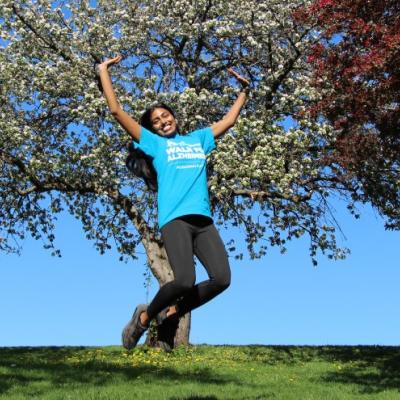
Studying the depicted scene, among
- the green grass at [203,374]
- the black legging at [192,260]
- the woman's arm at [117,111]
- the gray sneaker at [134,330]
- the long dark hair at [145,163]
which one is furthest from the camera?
the green grass at [203,374]

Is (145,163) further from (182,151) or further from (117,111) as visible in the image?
→ (117,111)

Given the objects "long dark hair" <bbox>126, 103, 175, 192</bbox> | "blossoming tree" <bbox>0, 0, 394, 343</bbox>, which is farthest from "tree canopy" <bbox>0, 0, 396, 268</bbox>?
"long dark hair" <bbox>126, 103, 175, 192</bbox>

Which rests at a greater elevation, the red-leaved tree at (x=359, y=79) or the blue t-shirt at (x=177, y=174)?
the red-leaved tree at (x=359, y=79)

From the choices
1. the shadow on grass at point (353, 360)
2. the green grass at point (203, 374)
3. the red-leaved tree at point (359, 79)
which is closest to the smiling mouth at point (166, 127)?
the green grass at point (203, 374)

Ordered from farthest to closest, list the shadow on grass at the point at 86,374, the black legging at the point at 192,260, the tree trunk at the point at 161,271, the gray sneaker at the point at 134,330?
1. the tree trunk at the point at 161,271
2. the shadow on grass at the point at 86,374
3. the gray sneaker at the point at 134,330
4. the black legging at the point at 192,260

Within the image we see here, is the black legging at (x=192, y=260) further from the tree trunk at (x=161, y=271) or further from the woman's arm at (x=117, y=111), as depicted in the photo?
the tree trunk at (x=161, y=271)

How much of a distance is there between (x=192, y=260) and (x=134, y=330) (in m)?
1.35

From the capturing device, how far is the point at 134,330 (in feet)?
23.7

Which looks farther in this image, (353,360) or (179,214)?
(353,360)

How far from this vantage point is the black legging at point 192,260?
6387 millimetres

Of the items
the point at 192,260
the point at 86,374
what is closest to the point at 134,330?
the point at 192,260

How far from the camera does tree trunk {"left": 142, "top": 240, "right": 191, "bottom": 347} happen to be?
70.1 feet

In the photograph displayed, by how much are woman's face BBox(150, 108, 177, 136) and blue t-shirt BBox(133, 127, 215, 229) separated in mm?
100

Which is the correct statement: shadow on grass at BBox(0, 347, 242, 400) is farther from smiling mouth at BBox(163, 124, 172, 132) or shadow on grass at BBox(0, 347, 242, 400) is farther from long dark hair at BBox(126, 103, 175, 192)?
smiling mouth at BBox(163, 124, 172, 132)
